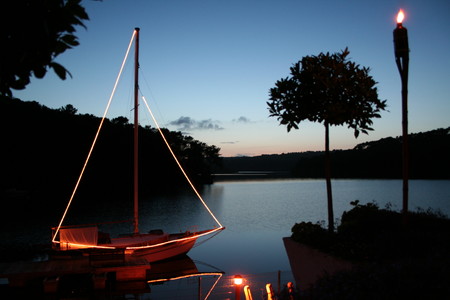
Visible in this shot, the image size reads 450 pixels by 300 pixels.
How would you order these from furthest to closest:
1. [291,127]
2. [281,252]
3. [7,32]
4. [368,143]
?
[368,143] < [281,252] < [291,127] < [7,32]

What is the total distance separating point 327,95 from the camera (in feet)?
41.9

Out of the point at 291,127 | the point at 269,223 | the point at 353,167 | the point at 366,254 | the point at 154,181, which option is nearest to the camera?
the point at 366,254

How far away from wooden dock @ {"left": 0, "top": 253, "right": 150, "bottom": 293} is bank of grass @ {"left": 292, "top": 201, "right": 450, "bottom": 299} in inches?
295

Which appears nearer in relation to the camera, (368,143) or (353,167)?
(368,143)

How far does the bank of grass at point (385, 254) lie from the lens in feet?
16.9

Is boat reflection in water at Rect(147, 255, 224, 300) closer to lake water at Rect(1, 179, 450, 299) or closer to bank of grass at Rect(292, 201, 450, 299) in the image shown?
lake water at Rect(1, 179, 450, 299)

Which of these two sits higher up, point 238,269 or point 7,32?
point 7,32

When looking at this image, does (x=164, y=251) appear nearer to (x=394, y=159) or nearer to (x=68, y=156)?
(x=68, y=156)

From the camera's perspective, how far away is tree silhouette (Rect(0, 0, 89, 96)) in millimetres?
3404

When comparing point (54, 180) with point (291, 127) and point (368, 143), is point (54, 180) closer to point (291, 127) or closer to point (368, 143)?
point (291, 127)

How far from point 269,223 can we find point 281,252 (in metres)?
13.5

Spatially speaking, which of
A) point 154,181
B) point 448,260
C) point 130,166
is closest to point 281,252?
point 448,260

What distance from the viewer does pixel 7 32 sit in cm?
349

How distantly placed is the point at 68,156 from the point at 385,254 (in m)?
80.1
